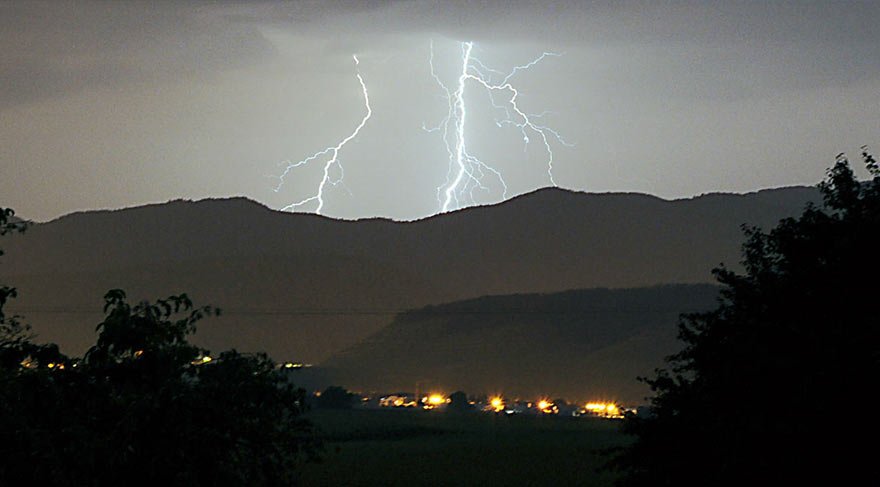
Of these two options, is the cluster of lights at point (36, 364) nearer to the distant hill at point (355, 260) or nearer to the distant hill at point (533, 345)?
the distant hill at point (533, 345)

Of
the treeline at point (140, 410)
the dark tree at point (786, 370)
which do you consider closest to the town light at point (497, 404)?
the dark tree at point (786, 370)

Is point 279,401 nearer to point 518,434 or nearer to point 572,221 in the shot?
point 518,434

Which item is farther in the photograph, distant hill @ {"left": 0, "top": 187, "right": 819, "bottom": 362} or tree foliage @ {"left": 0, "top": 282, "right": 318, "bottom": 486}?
distant hill @ {"left": 0, "top": 187, "right": 819, "bottom": 362}

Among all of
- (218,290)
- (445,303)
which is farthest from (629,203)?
(218,290)

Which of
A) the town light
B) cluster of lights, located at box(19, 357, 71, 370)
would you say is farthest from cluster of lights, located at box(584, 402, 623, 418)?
cluster of lights, located at box(19, 357, 71, 370)

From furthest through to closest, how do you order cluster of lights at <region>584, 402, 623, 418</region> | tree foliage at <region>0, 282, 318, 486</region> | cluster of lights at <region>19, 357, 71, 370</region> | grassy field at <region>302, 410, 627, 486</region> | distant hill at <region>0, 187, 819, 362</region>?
1. distant hill at <region>0, 187, 819, 362</region>
2. cluster of lights at <region>584, 402, 623, 418</region>
3. grassy field at <region>302, 410, 627, 486</region>
4. cluster of lights at <region>19, 357, 71, 370</region>
5. tree foliage at <region>0, 282, 318, 486</region>

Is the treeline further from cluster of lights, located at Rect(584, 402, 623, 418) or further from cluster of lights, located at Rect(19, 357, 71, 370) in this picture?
cluster of lights, located at Rect(584, 402, 623, 418)

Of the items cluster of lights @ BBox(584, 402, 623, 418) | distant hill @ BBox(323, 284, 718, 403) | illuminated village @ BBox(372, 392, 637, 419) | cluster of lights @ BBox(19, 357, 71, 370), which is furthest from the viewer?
distant hill @ BBox(323, 284, 718, 403)

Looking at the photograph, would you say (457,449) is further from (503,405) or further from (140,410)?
(140,410)
